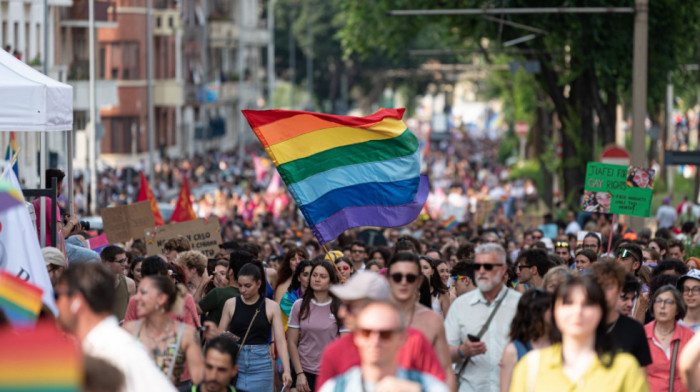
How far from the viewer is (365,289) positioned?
6316mm

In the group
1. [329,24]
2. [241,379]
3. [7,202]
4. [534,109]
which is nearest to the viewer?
[7,202]

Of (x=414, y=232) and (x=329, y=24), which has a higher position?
(x=329, y=24)

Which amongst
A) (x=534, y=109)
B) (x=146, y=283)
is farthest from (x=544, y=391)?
(x=534, y=109)

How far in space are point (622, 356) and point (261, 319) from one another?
4.32 metres

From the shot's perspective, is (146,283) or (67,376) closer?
(67,376)

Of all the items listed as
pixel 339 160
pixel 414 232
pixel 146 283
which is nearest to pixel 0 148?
pixel 414 232

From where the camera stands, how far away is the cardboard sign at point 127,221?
56.1ft

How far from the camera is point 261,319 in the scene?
1034 centimetres

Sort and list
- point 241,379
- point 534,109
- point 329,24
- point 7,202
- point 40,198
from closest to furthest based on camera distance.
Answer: point 7,202, point 241,379, point 40,198, point 534,109, point 329,24

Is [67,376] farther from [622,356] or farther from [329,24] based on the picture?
[329,24]

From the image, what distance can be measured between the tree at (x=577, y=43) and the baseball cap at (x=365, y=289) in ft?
75.8

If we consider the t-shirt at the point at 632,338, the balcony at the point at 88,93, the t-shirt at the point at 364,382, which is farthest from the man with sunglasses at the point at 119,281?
the balcony at the point at 88,93

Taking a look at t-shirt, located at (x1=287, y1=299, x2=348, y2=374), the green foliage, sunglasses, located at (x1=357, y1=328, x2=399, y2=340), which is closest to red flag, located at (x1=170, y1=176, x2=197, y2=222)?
t-shirt, located at (x1=287, y1=299, x2=348, y2=374)

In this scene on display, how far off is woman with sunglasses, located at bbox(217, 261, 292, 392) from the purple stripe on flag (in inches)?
74.6
